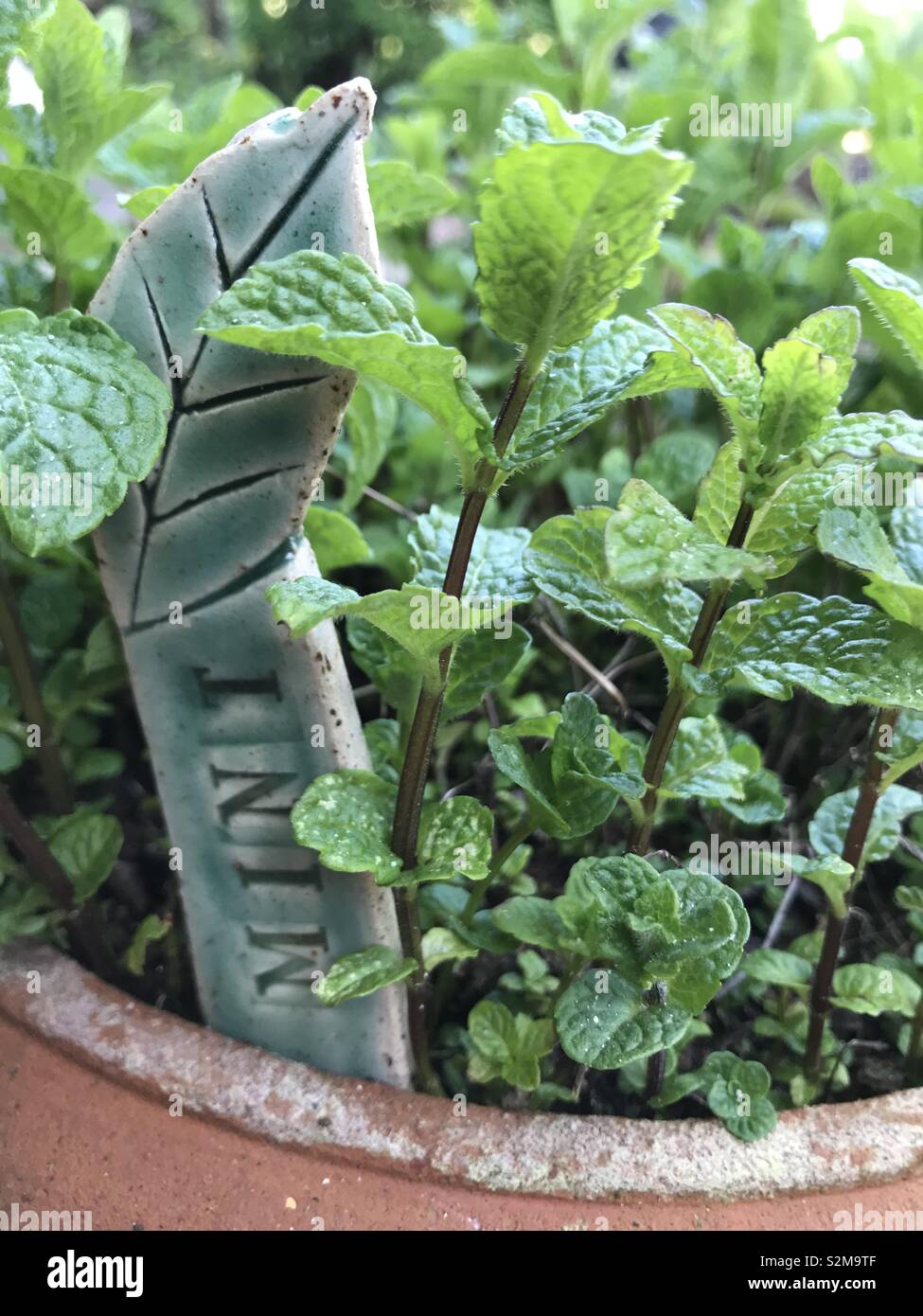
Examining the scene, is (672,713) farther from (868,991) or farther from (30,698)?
(30,698)

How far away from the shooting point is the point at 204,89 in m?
1.02

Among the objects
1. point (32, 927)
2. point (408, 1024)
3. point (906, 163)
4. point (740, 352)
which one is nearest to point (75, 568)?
point (32, 927)

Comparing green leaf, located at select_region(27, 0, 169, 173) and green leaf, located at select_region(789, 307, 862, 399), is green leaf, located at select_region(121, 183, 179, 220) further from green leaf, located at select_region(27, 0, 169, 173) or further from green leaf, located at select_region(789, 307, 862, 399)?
green leaf, located at select_region(789, 307, 862, 399)

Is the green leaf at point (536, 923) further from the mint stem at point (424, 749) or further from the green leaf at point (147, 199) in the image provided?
the green leaf at point (147, 199)

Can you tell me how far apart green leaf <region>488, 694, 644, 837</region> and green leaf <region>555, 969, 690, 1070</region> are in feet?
0.30

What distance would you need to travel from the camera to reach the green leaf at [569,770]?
607 millimetres

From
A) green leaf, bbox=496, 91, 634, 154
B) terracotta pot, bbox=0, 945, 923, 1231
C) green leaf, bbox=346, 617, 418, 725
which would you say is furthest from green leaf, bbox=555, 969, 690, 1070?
green leaf, bbox=496, 91, 634, 154

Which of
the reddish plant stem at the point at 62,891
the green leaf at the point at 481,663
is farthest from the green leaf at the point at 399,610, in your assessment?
the reddish plant stem at the point at 62,891

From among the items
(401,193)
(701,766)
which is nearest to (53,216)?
(401,193)

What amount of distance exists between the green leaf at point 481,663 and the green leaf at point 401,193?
377 millimetres

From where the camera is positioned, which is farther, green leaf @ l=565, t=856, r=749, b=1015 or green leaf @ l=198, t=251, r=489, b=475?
green leaf @ l=565, t=856, r=749, b=1015

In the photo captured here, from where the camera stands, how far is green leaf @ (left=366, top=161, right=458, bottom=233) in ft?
2.56
